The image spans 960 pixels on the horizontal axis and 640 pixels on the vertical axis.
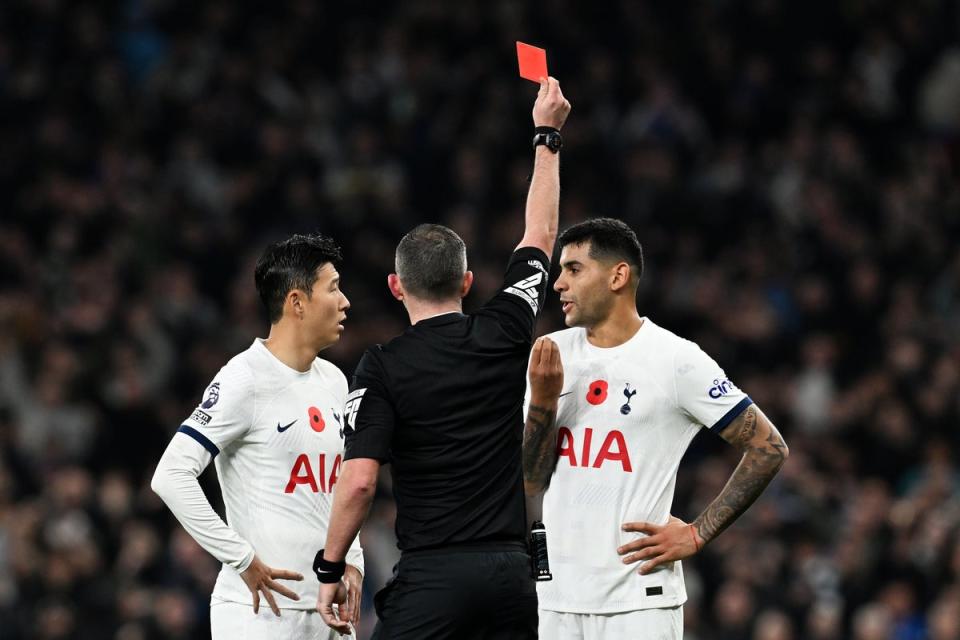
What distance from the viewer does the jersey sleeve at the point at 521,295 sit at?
5.52 meters

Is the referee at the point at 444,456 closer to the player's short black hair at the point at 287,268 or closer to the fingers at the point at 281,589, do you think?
the fingers at the point at 281,589

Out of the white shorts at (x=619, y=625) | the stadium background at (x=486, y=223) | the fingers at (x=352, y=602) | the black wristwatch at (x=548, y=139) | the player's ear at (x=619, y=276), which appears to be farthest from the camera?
the stadium background at (x=486, y=223)

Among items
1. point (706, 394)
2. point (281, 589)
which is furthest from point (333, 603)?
point (706, 394)

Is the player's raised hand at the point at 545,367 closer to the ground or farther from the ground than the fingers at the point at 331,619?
farther from the ground

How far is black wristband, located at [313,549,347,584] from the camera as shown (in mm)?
5441

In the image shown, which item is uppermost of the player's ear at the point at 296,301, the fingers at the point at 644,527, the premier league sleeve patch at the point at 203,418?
the player's ear at the point at 296,301

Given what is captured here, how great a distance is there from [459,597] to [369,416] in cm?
71

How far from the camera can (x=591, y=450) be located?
6062 mm

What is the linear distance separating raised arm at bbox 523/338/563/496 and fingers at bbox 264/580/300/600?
3.26ft

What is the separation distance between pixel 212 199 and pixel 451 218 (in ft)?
8.24

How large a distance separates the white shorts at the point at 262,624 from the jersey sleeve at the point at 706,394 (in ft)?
5.34

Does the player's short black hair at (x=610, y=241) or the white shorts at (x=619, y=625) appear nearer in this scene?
the white shorts at (x=619, y=625)

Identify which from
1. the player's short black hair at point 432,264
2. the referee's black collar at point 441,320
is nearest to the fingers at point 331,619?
the referee's black collar at point 441,320

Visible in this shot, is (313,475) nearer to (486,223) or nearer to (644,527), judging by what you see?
(644,527)
